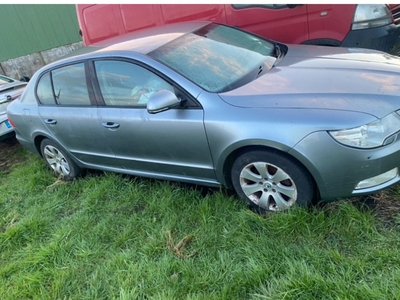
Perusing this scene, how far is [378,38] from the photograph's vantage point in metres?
3.97

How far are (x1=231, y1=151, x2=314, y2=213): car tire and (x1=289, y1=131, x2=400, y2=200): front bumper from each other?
115mm

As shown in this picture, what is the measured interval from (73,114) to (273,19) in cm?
282

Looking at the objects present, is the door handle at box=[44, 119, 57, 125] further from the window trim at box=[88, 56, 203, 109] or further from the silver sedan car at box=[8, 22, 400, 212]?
the window trim at box=[88, 56, 203, 109]

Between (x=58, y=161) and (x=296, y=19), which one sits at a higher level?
(x=296, y=19)

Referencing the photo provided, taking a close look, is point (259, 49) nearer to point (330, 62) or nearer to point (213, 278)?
point (330, 62)

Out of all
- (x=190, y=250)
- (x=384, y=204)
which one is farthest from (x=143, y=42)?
(x=384, y=204)

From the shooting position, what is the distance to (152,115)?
112 inches

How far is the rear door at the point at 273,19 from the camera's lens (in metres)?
4.37

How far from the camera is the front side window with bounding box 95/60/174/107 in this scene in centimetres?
291

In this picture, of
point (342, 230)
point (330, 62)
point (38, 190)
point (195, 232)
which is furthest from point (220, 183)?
point (38, 190)

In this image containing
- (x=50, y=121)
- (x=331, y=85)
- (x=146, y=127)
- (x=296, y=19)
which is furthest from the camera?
(x=296, y=19)

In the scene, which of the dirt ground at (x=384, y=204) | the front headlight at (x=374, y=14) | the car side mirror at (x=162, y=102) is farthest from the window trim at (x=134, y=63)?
the front headlight at (x=374, y=14)

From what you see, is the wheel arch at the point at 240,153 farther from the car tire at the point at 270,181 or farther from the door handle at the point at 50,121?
the door handle at the point at 50,121

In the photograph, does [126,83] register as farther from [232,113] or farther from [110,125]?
[232,113]
